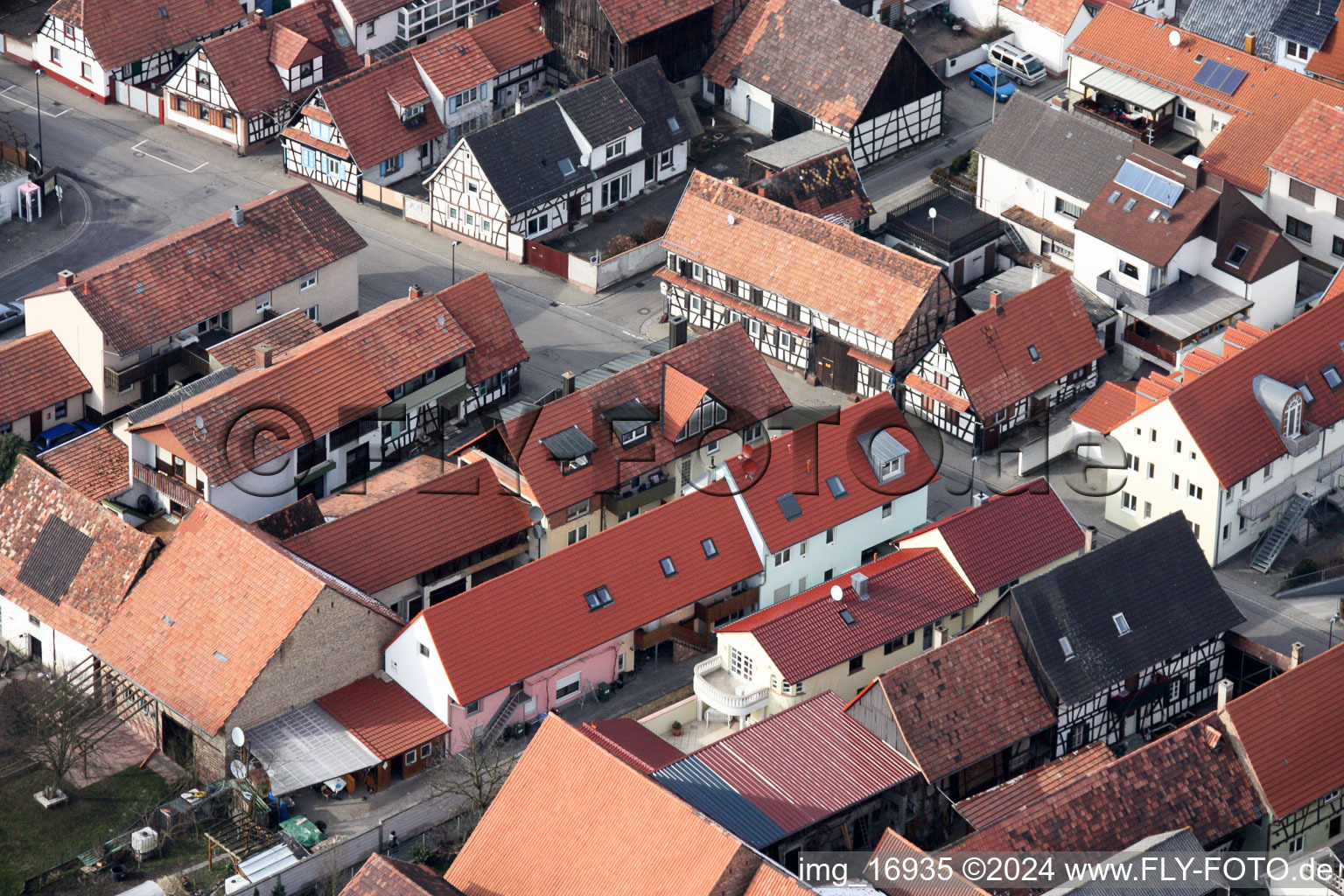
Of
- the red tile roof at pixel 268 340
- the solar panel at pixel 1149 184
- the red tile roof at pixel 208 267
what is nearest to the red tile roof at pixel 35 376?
the red tile roof at pixel 208 267

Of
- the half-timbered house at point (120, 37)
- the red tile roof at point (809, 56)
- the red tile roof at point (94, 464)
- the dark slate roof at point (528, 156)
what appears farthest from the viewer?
the half-timbered house at point (120, 37)

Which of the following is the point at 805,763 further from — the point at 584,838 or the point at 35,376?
the point at 35,376

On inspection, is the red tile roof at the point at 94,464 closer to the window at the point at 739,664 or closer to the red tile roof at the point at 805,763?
the window at the point at 739,664

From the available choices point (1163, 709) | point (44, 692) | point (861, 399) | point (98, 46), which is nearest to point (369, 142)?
point (98, 46)

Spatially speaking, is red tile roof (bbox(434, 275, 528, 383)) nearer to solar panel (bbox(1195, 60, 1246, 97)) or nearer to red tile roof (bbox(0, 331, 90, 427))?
red tile roof (bbox(0, 331, 90, 427))

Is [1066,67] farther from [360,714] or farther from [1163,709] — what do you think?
[360,714]

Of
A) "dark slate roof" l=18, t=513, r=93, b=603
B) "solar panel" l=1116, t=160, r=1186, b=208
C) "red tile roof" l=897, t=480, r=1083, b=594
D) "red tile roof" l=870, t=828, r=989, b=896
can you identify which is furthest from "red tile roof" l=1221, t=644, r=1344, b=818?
"dark slate roof" l=18, t=513, r=93, b=603

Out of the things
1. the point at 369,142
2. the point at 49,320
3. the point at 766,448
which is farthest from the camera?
the point at 369,142
